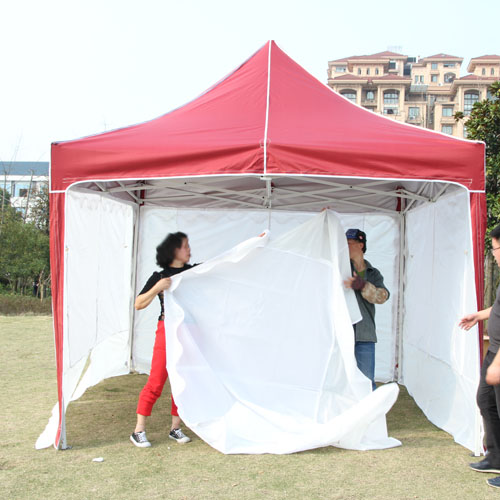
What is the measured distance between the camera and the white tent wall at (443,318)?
3584 mm

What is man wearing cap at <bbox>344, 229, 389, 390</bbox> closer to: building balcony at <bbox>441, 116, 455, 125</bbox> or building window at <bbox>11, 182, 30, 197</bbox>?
building window at <bbox>11, 182, 30, 197</bbox>

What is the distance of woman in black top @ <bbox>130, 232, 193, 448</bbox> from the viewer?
3521 millimetres

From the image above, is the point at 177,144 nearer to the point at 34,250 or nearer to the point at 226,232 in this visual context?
the point at 226,232

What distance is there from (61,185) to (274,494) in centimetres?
216

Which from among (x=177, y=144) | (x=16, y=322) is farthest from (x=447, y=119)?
(x=177, y=144)

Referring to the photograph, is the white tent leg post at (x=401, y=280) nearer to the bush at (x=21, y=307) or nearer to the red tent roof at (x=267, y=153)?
the red tent roof at (x=267, y=153)

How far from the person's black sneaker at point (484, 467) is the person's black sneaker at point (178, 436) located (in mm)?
1707

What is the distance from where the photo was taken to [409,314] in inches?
203

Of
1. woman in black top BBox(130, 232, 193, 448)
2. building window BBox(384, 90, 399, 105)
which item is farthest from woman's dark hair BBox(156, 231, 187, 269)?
building window BBox(384, 90, 399, 105)

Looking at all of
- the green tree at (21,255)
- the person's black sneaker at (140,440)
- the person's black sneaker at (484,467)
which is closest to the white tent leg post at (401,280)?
the person's black sneaker at (484,467)

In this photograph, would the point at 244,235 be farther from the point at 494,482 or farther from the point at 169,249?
the point at 494,482

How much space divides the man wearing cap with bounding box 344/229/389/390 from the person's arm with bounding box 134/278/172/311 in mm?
1192

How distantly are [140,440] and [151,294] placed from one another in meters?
0.91

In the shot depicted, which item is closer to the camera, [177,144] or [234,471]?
[234,471]
